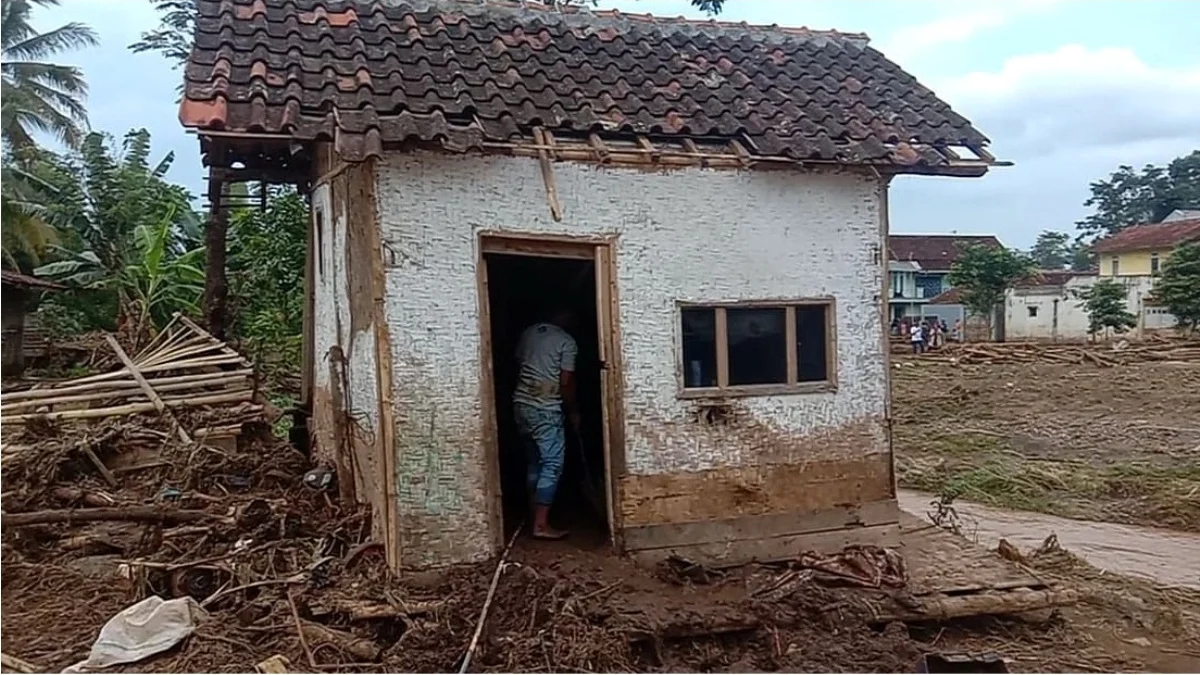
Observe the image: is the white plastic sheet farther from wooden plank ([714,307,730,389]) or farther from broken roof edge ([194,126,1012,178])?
wooden plank ([714,307,730,389])

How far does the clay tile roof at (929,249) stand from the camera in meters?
54.2

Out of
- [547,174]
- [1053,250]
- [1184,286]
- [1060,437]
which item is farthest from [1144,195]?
[547,174]

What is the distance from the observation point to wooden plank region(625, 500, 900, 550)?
7.18 metres

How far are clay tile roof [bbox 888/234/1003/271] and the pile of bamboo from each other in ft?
148

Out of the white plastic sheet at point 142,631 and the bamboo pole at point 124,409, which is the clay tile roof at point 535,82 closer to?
the white plastic sheet at point 142,631

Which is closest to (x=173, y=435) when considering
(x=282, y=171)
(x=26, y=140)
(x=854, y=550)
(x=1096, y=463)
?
(x=282, y=171)

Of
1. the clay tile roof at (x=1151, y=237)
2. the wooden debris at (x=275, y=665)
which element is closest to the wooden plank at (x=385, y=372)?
the wooden debris at (x=275, y=665)

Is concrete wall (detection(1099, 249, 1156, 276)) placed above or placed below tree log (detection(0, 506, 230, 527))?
above

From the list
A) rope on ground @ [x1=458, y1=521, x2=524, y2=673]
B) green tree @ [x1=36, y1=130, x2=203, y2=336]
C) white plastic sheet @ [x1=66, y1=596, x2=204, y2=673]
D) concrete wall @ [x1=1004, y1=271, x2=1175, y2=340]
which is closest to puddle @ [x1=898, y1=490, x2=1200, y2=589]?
rope on ground @ [x1=458, y1=521, x2=524, y2=673]

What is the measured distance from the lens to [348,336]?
7.73 m

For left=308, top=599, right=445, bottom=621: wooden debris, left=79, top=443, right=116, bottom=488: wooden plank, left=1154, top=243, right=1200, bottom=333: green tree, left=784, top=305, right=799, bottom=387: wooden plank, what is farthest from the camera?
left=1154, top=243, right=1200, bottom=333: green tree

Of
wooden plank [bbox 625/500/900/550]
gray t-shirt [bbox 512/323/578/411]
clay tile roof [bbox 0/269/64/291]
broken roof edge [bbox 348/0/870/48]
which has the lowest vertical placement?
wooden plank [bbox 625/500/900/550]

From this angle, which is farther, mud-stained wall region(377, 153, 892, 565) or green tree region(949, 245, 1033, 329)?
green tree region(949, 245, 1033, 329)

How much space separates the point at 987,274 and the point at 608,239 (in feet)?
115
